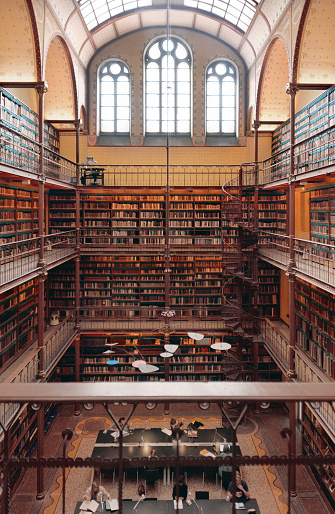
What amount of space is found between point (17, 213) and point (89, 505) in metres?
5.58

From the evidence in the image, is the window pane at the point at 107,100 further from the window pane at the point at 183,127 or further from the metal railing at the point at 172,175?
the window pane at the point at 183,127

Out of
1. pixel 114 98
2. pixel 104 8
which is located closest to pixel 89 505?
pixel 114 98

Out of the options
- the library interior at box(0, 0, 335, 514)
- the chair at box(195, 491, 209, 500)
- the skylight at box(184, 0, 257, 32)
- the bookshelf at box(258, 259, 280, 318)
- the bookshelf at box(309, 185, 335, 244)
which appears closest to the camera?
the chair at box(195, 491, 209, 500)

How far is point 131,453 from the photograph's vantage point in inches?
274

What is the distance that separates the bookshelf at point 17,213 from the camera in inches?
298

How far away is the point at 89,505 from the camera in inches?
235

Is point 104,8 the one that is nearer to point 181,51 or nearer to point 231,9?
point 181,51

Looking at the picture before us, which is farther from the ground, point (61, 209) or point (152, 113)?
point (152, 113)

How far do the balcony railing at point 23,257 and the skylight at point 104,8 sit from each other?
589cm

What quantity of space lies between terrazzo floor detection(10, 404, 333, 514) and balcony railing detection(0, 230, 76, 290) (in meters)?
3.84

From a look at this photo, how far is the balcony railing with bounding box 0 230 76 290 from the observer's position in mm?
5953

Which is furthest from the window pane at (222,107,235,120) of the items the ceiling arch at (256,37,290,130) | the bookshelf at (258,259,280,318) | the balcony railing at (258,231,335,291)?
the bookshelf at (258,259,280,318)

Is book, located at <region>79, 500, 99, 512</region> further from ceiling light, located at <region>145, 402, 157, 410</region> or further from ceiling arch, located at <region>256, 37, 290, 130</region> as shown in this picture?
ceiling arch, located at <region>256, 37, 290, 130</region>

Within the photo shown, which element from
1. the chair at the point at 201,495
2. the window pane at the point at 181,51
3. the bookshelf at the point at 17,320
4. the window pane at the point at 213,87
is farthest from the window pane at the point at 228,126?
the chair at the point at 201,495
